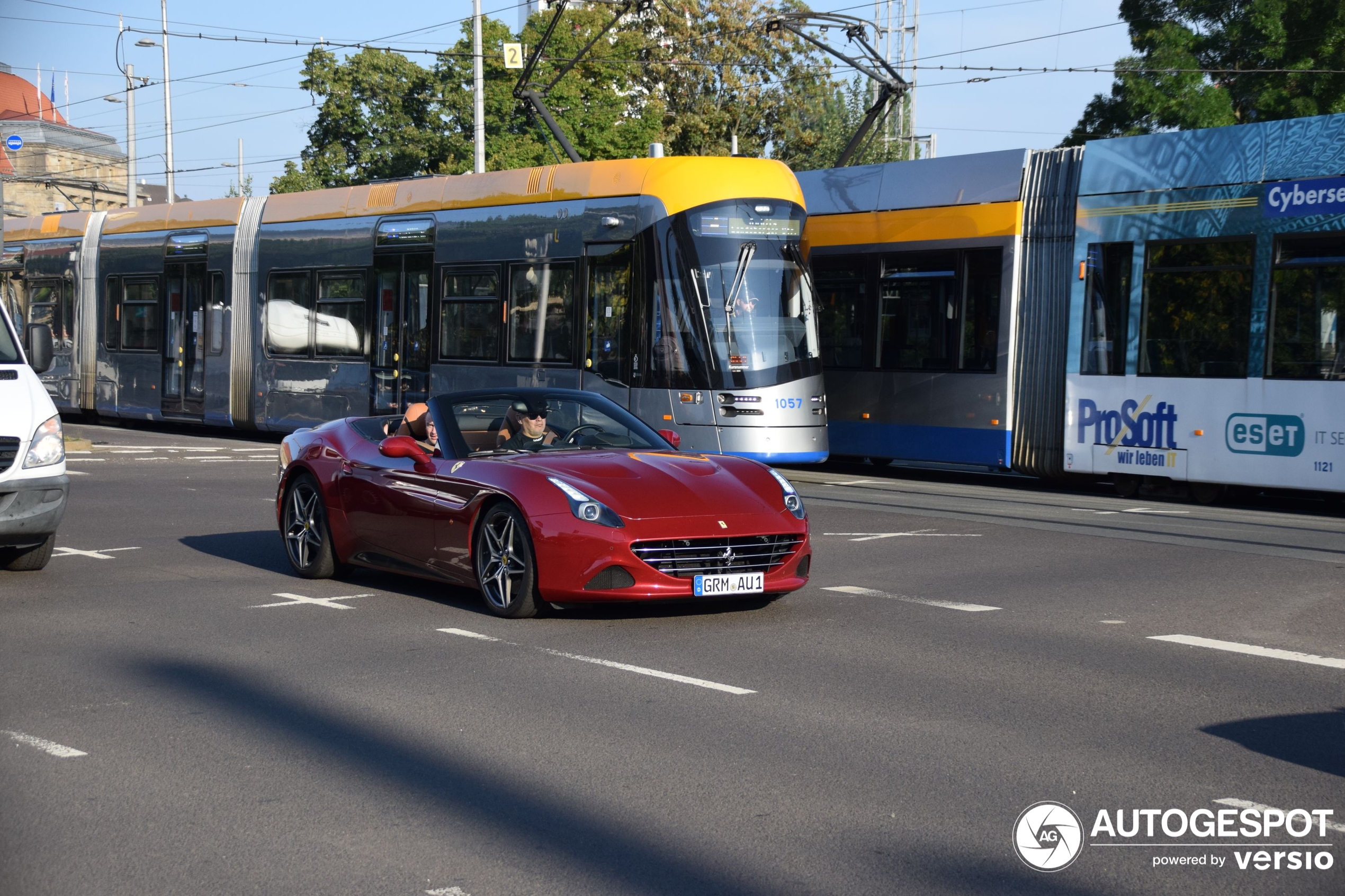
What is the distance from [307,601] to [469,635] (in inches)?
70.7

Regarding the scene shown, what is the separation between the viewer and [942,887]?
4.48 metres

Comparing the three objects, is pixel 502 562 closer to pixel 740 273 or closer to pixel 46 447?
pixel 46 447

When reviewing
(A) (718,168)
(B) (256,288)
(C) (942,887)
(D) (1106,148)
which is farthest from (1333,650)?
(B) (256,288)

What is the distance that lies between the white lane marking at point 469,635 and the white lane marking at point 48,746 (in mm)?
2694

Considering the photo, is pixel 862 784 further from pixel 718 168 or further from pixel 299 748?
pixel 718 168

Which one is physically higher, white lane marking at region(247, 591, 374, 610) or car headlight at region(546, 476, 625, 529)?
car headlight at region(546, 476, 625, 529)

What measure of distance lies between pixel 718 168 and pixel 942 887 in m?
15.2

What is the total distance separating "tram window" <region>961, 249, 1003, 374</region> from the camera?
18.7 metres

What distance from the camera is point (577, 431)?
33.4ft

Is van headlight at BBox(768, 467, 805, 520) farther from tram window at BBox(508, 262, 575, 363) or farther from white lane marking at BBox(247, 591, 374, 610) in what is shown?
tram window at BBox(508, 262, 575, 363)

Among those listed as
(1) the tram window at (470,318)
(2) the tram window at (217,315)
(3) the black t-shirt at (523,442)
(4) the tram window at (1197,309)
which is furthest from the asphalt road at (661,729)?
(2) the tram window at (217,315)

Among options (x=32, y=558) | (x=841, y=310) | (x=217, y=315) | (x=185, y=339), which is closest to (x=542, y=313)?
(x=841, y=310)

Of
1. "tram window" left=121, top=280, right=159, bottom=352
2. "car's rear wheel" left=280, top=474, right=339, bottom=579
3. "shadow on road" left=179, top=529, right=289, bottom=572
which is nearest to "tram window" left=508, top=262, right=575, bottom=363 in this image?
"shadow on road" left=179, top=529, right=289, bottom=572

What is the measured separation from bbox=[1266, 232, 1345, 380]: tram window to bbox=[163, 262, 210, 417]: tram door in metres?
18.2
